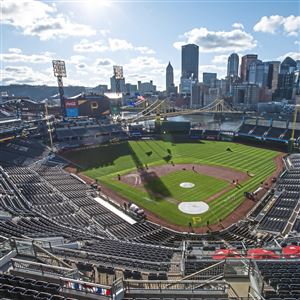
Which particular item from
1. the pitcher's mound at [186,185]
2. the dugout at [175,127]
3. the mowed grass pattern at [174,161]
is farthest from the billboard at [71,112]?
the pitcher's mound at [186,185]

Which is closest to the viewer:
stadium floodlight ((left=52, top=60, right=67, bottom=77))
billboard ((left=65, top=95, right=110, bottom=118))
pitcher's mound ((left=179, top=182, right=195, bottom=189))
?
pitcher's mound ((left=179, top=182, right=195, bottom=189))

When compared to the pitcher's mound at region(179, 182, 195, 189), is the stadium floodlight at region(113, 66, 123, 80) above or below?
above

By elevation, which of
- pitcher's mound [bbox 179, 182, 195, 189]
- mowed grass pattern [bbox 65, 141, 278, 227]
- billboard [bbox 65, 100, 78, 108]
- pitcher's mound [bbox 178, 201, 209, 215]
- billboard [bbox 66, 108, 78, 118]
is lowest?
mowed grass pattern [bbox 65, 141, 278, 227]

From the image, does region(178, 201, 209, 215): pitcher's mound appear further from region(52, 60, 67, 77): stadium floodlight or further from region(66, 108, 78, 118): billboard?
region(52, 60, 67, 77): stadium floodlight

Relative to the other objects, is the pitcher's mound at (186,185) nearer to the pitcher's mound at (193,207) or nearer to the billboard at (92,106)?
the pitcher's mound at (193,207)

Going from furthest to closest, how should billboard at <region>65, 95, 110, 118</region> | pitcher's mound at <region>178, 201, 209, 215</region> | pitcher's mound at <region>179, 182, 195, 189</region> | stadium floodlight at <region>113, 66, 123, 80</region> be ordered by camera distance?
1. stadium floodlight at <region>113, 66, 123, 80</region>
2. billboard at <region>65, 95, 110, 118</region>
3. pitcher's mound at <region>179, 182, 195, 189</region>
4. pitcher's mound at <region>178, 201, 209, 215</region>

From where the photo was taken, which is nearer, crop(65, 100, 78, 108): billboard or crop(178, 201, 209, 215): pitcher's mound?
crop(178, 201, 209, 215): pitcher's mound

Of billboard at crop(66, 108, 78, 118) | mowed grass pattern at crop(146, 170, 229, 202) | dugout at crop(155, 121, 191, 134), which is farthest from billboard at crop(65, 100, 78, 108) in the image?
mowed grass pattern at crop(146, 170, 229, 202)
